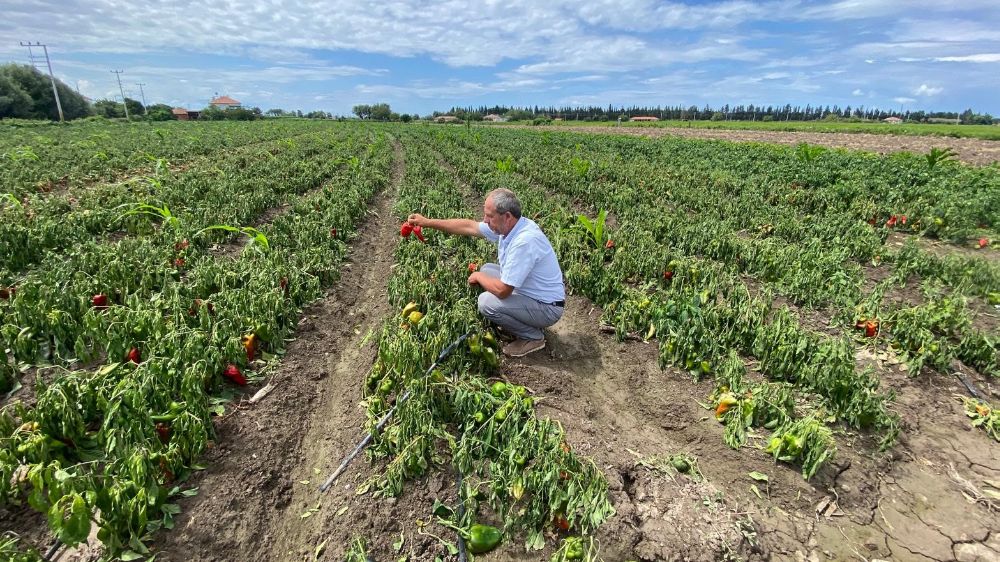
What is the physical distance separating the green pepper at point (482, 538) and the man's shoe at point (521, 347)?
7.04ft

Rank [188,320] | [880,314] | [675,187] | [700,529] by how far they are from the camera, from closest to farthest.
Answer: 1. [700,529]
2. [188,320]
3. [880,314]
4. [675,187]

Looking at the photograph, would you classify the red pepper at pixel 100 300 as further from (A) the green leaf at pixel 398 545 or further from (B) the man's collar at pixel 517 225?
(B) the man's collar at pixel 517 225

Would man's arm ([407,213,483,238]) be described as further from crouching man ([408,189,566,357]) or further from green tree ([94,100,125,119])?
green tree ([94,100,125,119])

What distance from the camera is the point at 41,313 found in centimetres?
380

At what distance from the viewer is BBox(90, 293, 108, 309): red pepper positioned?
4.30 meters

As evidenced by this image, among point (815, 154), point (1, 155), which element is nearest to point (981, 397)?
point (815, 154)

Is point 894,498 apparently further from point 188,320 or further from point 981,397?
point 188,320

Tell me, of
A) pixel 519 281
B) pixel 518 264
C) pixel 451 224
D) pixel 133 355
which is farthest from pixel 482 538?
pixel 451 224

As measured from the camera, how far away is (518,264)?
4.22 meters

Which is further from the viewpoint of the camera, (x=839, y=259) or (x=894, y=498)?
(x=839, y=259)

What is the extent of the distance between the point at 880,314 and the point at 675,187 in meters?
7.08

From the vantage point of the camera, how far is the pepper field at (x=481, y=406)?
2605 mm

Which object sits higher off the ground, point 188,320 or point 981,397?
point 188,320

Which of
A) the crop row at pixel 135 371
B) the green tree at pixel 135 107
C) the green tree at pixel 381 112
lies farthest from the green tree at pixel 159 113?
the crop row at pixel 135 371
